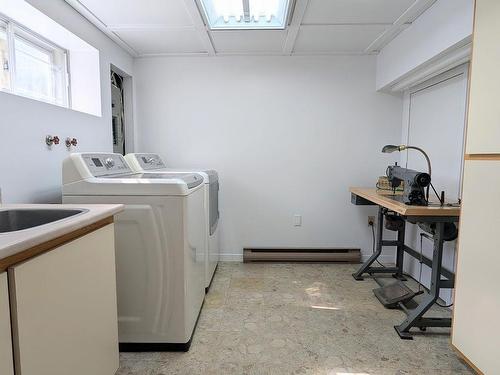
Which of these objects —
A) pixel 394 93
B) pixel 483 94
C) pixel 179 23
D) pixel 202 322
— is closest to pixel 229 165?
pixel 179 23

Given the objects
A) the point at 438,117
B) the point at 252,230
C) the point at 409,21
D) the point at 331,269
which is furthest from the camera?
the point at 252,230

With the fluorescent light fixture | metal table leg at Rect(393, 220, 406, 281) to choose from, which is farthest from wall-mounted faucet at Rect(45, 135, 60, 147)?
metal table leg at Rect(393, 220, 406, 281)

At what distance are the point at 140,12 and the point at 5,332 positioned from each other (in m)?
2.21

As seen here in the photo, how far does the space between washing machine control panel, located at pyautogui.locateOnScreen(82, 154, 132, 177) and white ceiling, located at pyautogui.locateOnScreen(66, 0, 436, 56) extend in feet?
3.46

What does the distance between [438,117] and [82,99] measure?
9.59 feet

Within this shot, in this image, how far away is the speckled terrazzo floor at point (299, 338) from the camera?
1675mm

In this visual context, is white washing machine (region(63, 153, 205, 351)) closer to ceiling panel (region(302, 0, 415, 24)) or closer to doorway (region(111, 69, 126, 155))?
doorway (region(111, 69, 126, 155))

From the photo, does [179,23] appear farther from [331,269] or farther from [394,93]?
[331,269]

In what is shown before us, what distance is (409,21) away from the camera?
7.81 ft

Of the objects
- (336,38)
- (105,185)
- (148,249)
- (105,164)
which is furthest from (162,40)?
(148,249)

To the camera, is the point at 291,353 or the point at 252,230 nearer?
the point at 291,353

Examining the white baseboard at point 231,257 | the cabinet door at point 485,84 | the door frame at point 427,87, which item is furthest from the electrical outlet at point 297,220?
the cabinet door at point 485,84

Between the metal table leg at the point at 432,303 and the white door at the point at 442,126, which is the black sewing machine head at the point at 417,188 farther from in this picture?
the white door at the point at 442,126

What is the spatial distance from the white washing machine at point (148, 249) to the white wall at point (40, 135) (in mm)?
230
